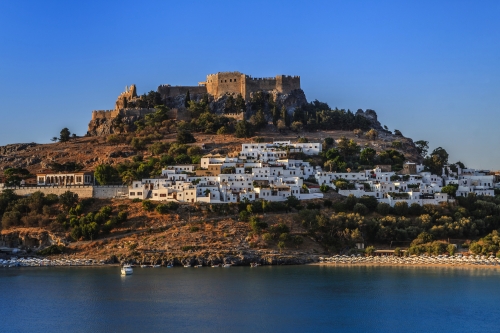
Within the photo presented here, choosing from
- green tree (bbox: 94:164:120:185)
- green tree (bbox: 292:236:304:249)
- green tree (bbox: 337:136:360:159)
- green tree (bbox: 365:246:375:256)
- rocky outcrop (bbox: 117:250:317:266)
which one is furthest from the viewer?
green tree (bbox: 337:136:360:159)

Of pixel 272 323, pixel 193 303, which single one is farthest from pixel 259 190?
pixel 272 323

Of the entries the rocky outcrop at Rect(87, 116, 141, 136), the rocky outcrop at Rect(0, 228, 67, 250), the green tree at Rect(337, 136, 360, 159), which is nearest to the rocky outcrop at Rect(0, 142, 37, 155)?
the rocky outcrop at Rect(87, 116, 141, 136)

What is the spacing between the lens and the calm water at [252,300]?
37312 mm

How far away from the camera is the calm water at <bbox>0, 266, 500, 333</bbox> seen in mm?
37312

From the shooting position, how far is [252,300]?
1655 inches

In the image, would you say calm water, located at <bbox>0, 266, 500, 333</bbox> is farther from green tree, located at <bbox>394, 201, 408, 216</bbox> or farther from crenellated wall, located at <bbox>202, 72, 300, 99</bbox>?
crenellated wall, located at <bbox>202, 72, 300, 99</bbox>

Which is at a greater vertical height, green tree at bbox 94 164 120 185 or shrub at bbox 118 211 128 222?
green tree at bbox 94 164 120 185

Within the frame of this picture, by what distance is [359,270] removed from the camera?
5156 centimetres

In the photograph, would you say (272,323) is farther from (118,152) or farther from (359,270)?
(118,152)

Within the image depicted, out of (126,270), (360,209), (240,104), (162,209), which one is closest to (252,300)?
(126,270)

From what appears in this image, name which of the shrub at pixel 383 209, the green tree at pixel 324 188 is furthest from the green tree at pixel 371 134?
the shrub at pixel 383 209

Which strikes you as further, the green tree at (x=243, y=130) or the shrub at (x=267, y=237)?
the green tree at (x=243, y=130)

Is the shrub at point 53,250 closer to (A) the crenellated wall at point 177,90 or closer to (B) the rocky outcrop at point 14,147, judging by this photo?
(B) the rocky outcrop at point 14,147

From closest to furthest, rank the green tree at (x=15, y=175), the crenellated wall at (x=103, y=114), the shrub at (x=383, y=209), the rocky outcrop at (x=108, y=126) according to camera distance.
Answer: the shrub at (x=383, y=209)
the green tree at (x=15, y=175)
the rocky outcrop at (x=108, y=126)
the crenellated wall at (x=103, y=114)
